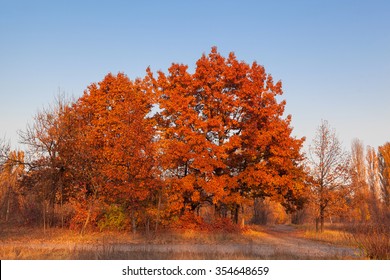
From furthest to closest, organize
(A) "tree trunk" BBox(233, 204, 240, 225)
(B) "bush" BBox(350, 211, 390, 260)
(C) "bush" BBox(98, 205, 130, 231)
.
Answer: (A) "tree trunk" BBox(233, 204, 240, 225)
(C) "bush" BBox(98, 205, 130, 231)
(B) "bush" BBox(350, 211, 390, 260)

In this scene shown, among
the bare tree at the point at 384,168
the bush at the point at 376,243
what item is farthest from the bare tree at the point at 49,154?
the bare tree at the point at 384,168

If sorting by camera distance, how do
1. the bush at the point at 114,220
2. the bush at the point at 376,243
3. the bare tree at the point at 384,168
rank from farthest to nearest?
the bare tree at the point at 384,168, the bush at the point at 114,220, the bush at the point at 376,243

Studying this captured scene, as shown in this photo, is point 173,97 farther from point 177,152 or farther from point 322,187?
point 322,187

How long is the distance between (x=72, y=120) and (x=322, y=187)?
1999cm

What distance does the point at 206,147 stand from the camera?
27.3 m

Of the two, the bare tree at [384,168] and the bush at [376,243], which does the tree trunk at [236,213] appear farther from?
the bare tree at [384,168]

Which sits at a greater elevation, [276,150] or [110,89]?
[110,89]

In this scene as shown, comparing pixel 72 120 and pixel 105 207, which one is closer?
pixel 105 207

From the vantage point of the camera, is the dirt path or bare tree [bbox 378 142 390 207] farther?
bare tree [bbox 378 142 390 207]

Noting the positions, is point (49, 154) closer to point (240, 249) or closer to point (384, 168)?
point (240, 249)

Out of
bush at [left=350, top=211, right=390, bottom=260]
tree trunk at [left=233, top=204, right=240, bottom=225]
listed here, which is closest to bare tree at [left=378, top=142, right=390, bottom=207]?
tree trunk at [left=233, top=204, right=240, bottom=225]

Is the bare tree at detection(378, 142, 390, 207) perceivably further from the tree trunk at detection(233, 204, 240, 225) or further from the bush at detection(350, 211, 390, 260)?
the bush at detection(350, 211, 390, 260)

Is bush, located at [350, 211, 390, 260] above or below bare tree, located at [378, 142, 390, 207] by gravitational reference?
below
